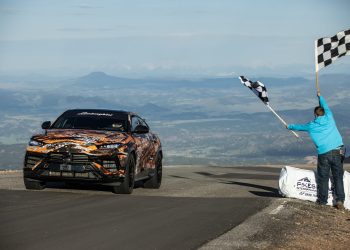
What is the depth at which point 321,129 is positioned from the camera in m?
13.9

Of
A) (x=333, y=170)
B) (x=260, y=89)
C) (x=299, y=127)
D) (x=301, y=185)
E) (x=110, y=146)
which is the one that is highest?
(x=260, y=89)

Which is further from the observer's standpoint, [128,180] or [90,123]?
[90,123]

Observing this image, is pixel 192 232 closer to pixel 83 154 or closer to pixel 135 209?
pixel 135 209

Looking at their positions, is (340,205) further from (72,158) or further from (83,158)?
(72,158)

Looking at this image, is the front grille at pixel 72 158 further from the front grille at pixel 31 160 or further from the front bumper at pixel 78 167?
the front grille at pixel 31 160

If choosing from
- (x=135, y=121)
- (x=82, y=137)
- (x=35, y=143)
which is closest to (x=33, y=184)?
(x=35, y=143)

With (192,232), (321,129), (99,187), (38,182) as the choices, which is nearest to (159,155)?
(99,187)

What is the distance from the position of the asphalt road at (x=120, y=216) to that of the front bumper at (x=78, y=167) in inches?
11.6

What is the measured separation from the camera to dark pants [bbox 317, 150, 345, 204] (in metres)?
13.8

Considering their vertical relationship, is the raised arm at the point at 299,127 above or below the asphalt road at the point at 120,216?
above

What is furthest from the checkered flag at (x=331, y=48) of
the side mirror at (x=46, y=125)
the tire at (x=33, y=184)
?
the tire at (x=33, y=184)

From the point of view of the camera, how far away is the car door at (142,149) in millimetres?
15345

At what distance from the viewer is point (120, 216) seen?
11547 mm

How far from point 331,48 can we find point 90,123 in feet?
14.9
